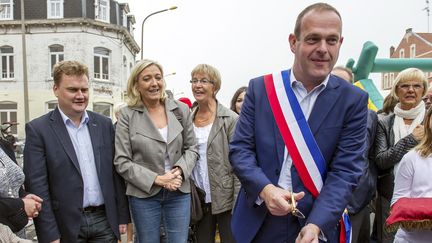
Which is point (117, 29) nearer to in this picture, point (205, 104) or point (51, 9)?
point (51, 9)

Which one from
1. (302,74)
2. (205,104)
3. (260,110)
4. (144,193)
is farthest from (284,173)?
(205,104)

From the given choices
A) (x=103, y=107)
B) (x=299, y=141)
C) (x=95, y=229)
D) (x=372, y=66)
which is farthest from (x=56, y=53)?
(x=299, y=141)

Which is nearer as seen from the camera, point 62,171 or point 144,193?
point 62,171

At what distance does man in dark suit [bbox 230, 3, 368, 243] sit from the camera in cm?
175

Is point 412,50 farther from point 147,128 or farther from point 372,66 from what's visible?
point 147,128

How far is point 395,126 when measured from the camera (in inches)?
149

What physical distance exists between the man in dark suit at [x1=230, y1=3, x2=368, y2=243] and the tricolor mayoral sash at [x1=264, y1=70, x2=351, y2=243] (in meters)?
0.02

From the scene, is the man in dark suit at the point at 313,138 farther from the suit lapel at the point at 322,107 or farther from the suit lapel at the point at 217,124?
the suit lapel at the point at 217,124

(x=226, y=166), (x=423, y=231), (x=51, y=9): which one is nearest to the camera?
(x=423, y=231)

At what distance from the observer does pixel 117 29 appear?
29609mm

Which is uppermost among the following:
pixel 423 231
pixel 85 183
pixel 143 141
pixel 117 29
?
pixel 117 29

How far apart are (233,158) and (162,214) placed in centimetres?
165

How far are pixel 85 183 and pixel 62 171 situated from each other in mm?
195

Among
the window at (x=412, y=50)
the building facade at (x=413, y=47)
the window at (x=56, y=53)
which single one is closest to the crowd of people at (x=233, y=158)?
the window at (x=56, y=53)
